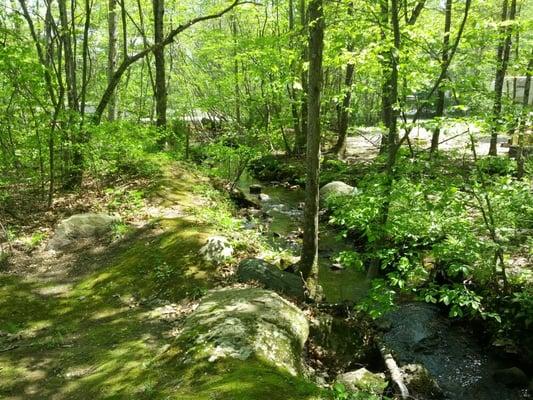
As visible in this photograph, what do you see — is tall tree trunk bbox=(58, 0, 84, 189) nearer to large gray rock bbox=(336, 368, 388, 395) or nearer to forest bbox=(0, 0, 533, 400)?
forest bbox=(0, 0, 533, 400)

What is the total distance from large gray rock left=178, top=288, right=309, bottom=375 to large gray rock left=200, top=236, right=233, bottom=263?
4.43 ft

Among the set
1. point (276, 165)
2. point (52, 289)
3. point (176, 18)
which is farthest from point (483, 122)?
point (176, 18)

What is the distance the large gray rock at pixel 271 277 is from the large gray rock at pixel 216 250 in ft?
1.70

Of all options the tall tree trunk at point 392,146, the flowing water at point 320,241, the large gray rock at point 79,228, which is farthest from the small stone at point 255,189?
the tall tree trunk at point 392,146

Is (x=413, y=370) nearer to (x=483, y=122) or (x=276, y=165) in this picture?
(x=483, y=122)

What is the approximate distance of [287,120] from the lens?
18.1 m

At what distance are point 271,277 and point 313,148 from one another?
2168mm

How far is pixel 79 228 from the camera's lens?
9.27m

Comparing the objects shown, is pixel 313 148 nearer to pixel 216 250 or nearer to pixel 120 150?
pixel 216 250

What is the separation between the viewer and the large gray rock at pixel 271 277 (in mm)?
6777

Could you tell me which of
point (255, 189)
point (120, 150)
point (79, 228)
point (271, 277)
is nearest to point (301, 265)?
point (271, 277)

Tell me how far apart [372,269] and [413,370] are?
2468 millimetres

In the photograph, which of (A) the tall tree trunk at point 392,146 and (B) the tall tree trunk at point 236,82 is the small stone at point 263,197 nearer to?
(B) the tall tree trunk at point 236,82

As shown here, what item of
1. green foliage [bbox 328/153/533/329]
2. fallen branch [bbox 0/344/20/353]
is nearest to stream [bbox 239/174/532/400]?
green foliage [bbox 328/153/533/329]
